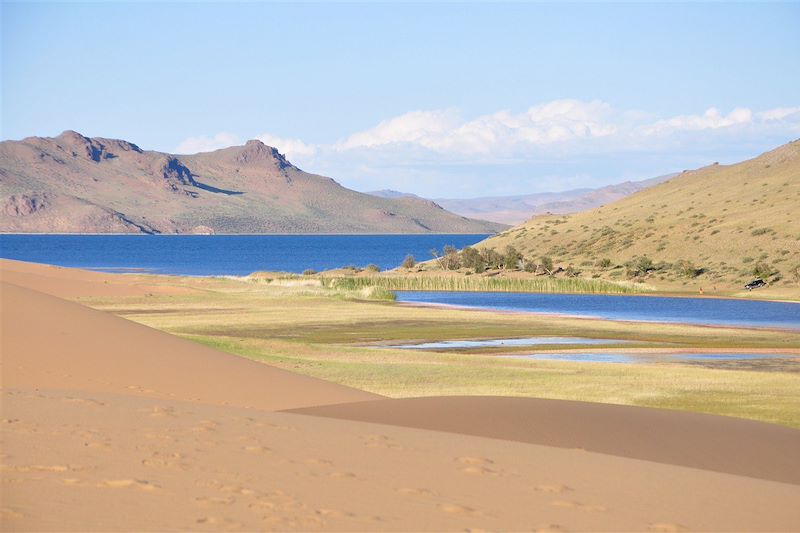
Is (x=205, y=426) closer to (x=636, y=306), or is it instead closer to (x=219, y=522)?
(x=219, y=522)

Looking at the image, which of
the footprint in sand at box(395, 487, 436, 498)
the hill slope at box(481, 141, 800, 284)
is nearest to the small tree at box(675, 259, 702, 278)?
the hill slope at box(481, 141, 800, 284)

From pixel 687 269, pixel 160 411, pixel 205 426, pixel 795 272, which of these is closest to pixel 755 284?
pixel 795 272

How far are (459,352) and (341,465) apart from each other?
25.1 meters

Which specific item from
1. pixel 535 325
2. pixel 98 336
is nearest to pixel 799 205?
pixel 535 325

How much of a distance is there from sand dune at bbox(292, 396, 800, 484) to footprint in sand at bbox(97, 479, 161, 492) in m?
6.86

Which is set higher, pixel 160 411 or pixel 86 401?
pixel 86 401

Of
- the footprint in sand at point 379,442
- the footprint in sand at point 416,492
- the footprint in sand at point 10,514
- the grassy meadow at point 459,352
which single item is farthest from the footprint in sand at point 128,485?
the grassy meadow at point 459,352

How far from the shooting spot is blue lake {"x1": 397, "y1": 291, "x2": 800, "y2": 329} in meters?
52.7

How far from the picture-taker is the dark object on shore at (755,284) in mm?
72250

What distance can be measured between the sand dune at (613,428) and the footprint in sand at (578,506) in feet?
15.4

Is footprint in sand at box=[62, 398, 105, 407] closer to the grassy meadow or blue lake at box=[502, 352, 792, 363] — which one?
the grassy meadow

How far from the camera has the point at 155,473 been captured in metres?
9.48

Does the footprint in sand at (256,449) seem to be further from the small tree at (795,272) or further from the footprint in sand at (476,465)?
the small tree at (795,272)

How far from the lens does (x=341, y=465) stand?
34.7 ft
